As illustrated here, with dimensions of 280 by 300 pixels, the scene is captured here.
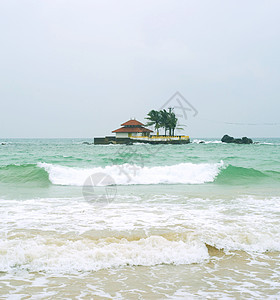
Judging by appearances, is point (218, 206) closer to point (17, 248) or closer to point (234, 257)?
point (234, 257)

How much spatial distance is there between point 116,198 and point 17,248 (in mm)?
4619

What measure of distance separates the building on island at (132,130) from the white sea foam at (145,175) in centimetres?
4630

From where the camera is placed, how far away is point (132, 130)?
6200cm

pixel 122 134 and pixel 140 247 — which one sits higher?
pixel 122 134

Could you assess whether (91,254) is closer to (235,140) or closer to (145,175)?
(145,175)

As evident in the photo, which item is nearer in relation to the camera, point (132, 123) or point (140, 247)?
point (140, 247)

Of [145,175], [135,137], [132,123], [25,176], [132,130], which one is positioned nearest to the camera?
[25,176]

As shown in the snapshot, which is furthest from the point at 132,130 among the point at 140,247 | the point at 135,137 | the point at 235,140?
the point at 140,247

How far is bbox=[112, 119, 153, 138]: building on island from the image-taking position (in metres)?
61.8

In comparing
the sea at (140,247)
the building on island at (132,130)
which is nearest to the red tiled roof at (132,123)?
the building on island at (132,130)

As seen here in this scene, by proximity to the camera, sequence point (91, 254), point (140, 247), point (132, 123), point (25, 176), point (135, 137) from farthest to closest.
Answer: point (132, 123) → point (135, 137) → point (25, 176) → point (140, 247) → point (91, 254)

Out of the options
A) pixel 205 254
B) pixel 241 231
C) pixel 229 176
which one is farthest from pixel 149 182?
pixel 205 254

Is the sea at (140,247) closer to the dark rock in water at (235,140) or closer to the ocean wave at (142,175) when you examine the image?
the ocean wave at (142,175)

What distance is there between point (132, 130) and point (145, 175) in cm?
4842
